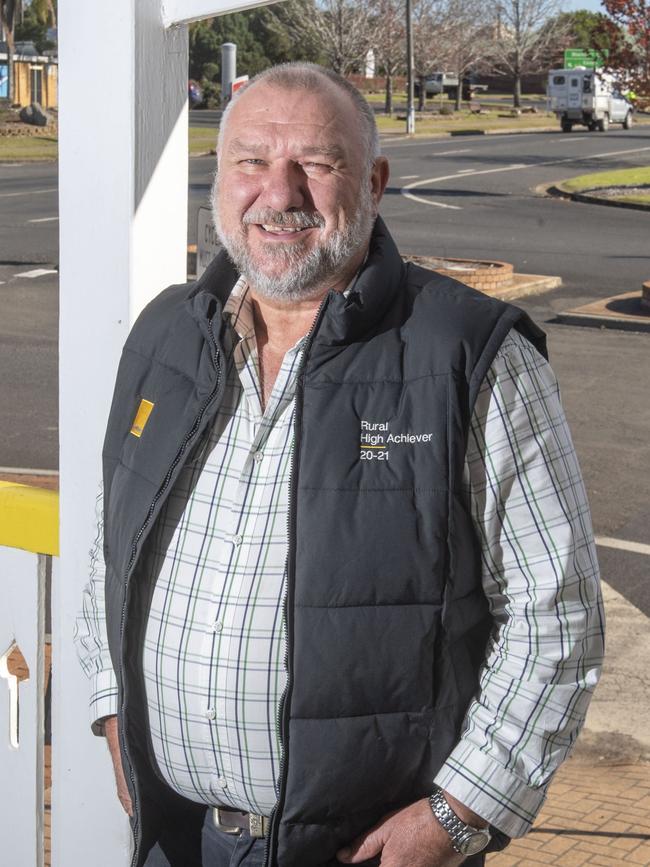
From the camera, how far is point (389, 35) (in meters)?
68.7

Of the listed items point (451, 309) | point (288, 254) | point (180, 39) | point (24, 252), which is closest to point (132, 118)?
point (180, 39)

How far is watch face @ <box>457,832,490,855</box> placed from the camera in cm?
220

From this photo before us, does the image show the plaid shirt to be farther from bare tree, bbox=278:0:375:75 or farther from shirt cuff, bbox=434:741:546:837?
bare tree, bbox=278:0:375:75

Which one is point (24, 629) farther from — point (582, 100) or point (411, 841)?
point (582, 100)

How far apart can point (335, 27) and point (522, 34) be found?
23.6 metres

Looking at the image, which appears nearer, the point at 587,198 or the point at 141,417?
the point at 141,417

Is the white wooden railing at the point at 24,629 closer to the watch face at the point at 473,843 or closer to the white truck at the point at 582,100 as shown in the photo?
the watch face at the point at 473,843

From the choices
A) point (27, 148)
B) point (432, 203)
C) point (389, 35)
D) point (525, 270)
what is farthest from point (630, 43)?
point (389, 35)

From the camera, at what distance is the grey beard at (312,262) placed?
233cm

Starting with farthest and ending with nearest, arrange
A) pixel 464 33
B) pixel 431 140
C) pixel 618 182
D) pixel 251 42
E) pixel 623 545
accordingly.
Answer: pixel 464 33
pixel 251 42
pixel 431 140
pixel 618 182
pixel 623 545

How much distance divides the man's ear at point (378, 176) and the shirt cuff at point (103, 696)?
1014 millimetres

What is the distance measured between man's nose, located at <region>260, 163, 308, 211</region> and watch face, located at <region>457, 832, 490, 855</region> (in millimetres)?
1082

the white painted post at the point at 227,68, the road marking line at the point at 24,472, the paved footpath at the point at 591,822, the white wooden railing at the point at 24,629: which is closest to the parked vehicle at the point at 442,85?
the white painted post at the point at 227,68

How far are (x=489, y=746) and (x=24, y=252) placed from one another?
1726cm
